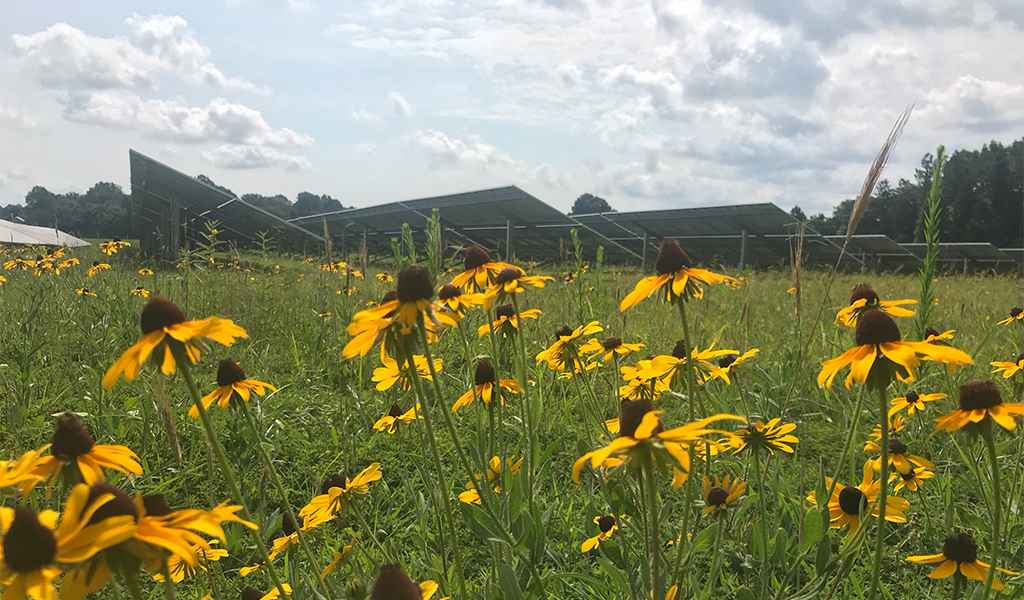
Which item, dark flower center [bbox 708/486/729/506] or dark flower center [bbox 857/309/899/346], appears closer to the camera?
dark flower center [bbox 857/309/899/346]

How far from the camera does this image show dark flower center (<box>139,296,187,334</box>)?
0.79 meters

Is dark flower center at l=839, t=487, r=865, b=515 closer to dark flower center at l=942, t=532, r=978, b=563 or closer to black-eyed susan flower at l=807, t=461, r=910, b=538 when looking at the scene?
black-eyed susan flower at l=807, t=461, r=910, b=538

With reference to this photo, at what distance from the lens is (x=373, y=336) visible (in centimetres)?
87

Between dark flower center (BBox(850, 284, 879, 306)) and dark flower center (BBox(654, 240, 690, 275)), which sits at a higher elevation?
dark flower center (BBox(654, 240, 690, 275))

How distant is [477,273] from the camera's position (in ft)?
4.95

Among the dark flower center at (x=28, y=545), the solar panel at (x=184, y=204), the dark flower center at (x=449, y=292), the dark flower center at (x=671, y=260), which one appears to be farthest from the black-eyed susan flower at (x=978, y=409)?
the solar panel at (x=184, y=204)

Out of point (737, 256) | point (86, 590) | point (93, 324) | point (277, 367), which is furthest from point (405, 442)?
point (737, 256)

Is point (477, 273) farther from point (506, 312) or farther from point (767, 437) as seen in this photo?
point (767, 437)

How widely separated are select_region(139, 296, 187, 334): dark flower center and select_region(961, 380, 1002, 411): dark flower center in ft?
4.12

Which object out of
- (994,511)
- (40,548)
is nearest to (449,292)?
Answer: (40,548)

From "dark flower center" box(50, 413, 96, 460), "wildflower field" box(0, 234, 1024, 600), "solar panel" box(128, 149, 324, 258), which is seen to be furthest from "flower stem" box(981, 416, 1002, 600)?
"solar panel" box(128, 149, 324, 258)

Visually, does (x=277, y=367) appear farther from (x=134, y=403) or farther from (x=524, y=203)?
(x=524, y=203)

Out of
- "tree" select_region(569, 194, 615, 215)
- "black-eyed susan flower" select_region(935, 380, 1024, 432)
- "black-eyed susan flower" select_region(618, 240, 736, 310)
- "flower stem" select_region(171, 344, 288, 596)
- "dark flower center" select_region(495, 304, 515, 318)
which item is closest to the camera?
"flower stem" select_region(171, 344, 288, 596)

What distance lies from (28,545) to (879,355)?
100cm
